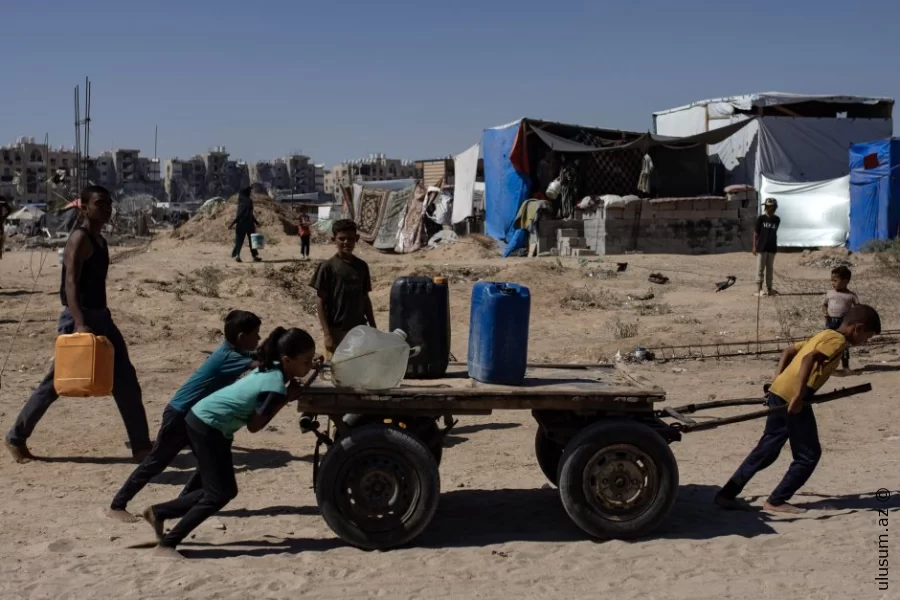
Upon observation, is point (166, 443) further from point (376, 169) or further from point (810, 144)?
point (376, 169)

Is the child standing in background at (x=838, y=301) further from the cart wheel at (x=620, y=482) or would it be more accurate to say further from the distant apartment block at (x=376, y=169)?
the distant apartment block at (x=376, y=169)

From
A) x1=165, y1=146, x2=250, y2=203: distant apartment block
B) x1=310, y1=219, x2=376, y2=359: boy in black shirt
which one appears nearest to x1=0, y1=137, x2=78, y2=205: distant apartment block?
x1=165, y1=146, x2=250, y2=203: distant apartment block

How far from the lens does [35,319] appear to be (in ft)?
42.9

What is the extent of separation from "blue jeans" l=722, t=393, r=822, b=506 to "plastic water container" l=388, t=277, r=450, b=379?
1807mm

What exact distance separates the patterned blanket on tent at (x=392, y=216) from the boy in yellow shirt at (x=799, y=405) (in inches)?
919

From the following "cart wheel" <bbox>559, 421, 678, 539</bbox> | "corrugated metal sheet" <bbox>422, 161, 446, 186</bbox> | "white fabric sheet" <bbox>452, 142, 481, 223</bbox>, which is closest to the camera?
"cart wheel" <bbox>559, 421, 678, 539</bbox>

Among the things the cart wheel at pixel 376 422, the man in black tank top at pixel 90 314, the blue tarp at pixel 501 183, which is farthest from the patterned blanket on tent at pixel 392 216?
the cart wheel at pixel 376 422

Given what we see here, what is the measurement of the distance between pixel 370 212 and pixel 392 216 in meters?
0.89

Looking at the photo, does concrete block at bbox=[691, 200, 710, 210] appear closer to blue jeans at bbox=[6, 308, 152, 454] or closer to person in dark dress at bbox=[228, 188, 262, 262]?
person in dark dress at bbox=[228, 188, 262, 262]

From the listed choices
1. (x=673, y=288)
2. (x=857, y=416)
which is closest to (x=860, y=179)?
(x=673, y=288)

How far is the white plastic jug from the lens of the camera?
5.02 m

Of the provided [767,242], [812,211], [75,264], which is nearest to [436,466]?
[75,264]

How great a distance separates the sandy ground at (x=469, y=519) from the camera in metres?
4.62

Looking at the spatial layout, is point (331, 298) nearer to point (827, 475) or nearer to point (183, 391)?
point (183, 391)
